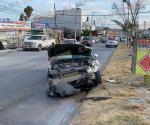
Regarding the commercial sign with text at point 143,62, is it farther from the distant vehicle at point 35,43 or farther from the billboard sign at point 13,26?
the billboard sign at point 13,26

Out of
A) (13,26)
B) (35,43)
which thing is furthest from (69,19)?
(35,43)

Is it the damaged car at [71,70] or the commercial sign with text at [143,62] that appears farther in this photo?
the commercial sign with text at [143,62]

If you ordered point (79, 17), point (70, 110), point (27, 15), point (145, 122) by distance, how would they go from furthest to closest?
point (79, 17) → point (27, 15) → point (70, 110) → point (145, 122)

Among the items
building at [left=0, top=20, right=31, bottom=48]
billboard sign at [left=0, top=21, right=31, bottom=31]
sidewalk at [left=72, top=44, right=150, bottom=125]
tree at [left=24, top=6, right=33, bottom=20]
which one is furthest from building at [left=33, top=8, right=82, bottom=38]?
sidewalk at [left=72, top=44, right=150, bottom=125]

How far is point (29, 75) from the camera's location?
22156 millimetres

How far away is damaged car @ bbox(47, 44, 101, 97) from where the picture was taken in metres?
15.6

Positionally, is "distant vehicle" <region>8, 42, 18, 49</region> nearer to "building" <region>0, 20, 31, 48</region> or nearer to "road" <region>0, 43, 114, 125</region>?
"building" <region>0, 20, 31, 48</region>

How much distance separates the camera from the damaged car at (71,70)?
15633mm

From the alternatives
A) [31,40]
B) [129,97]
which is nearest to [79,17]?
[31,40]

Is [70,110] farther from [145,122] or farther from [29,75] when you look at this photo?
[29,75]

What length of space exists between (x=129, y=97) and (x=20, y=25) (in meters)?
52.8

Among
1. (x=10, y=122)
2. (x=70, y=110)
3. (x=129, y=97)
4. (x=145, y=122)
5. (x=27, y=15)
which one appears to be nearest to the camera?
(x=145, y=122)

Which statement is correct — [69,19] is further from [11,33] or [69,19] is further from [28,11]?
[11,33]

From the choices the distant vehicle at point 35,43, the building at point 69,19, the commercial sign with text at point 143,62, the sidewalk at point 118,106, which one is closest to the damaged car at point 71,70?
the sidewalk at point 118,106
